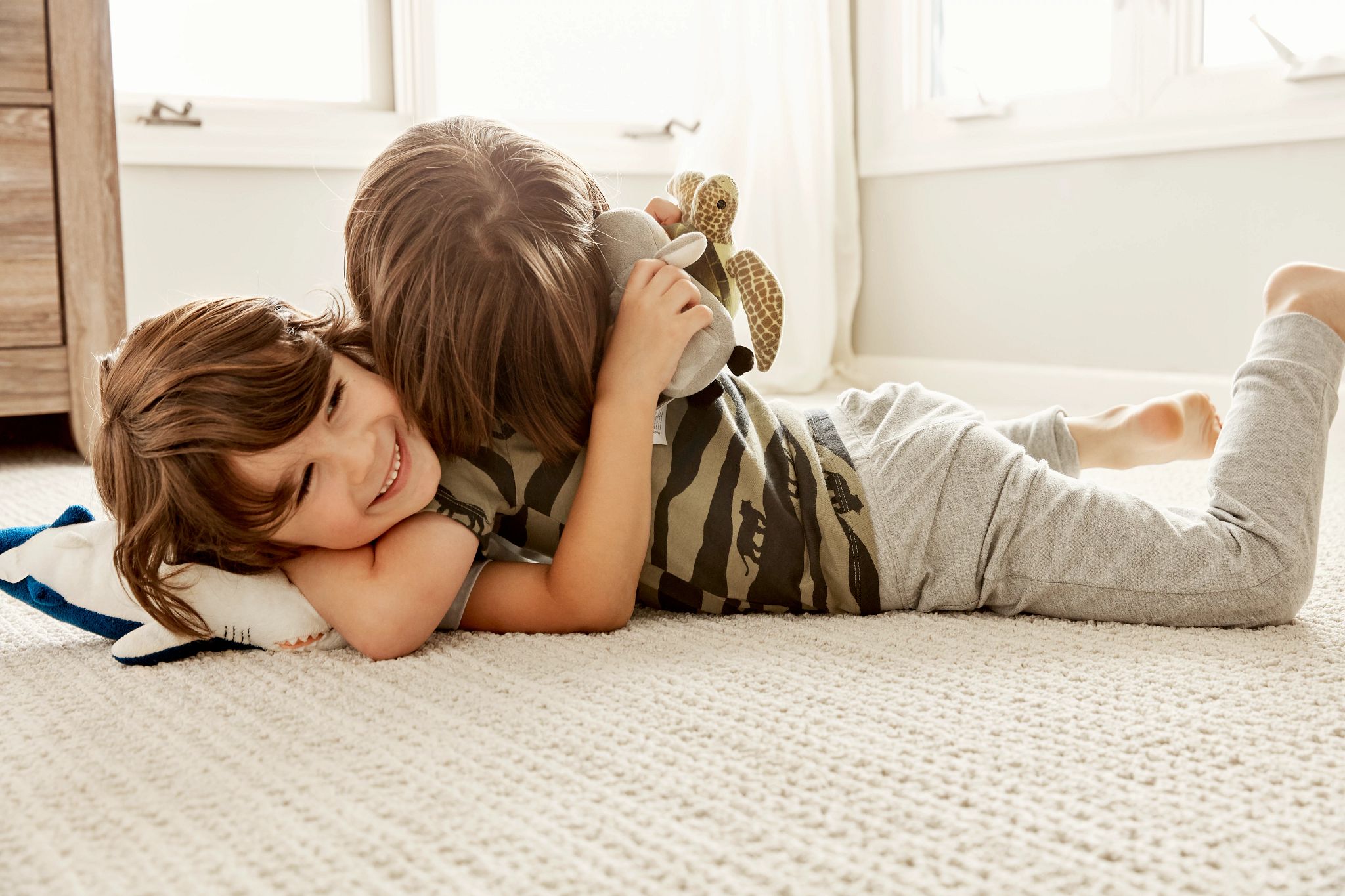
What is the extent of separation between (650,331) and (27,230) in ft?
4.00

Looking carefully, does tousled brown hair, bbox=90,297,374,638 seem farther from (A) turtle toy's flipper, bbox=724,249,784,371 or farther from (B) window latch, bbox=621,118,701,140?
(B) window latch, bbox=621,118,701,140

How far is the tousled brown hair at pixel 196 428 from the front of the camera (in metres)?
0.71

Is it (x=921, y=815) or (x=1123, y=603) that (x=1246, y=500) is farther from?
(x=921, y=815)

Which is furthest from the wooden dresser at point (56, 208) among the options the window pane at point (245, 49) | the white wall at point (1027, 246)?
the window pane at point (245, 49)

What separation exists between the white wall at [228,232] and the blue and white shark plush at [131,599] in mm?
1287

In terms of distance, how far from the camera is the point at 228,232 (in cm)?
213

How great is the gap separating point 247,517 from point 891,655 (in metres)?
0.42

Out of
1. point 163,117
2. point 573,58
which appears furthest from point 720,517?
point 573,58

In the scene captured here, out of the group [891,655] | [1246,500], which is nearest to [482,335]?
[891,655]

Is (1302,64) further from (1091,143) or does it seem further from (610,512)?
(610,512)

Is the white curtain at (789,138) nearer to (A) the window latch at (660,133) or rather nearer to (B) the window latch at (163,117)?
(A) the window latch at (660,133)

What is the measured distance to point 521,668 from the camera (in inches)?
28.8

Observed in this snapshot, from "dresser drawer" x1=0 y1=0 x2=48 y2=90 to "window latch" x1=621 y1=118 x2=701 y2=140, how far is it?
1206 mm

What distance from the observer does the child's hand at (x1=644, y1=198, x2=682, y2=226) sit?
94 cm
